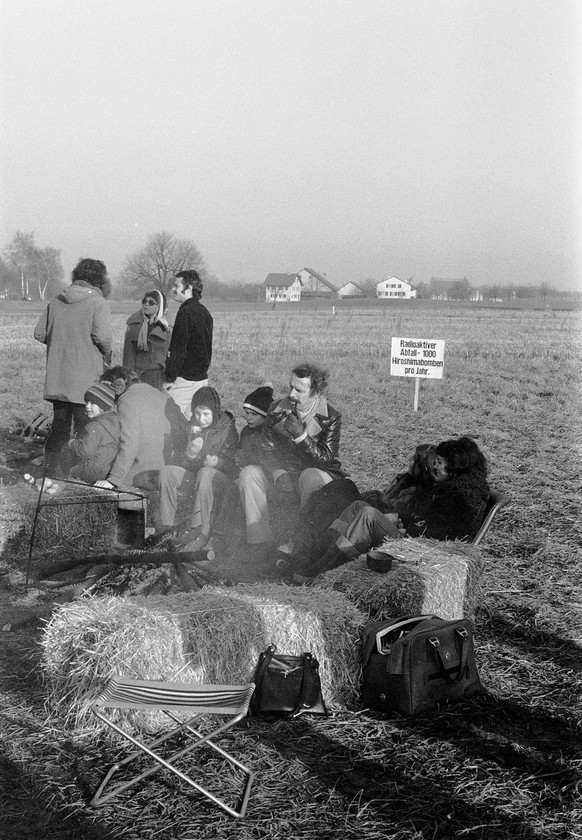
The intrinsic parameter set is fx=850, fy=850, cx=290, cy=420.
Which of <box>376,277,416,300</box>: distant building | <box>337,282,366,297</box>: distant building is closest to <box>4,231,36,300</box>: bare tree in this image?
<box>337,282,366,297</box>: distant building

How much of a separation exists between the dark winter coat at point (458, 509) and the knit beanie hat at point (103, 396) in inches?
94.0

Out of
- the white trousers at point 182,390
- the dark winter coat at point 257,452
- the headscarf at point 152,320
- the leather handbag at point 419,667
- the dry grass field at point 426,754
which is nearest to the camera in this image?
the dry grass field at point 426,754

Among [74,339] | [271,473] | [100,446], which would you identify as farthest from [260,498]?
[74,339]

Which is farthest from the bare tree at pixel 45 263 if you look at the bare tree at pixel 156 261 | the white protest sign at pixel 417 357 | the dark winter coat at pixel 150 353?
the dark winter coat at pixel 150 353

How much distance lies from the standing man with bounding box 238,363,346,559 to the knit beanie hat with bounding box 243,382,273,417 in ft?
0.24

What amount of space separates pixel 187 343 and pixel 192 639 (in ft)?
11.7

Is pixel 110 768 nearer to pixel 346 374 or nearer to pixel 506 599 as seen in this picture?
pixel 506 599

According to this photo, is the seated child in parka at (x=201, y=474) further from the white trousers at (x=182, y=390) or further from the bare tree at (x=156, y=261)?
the bare tree at (x=156, y=261)

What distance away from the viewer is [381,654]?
344 cm

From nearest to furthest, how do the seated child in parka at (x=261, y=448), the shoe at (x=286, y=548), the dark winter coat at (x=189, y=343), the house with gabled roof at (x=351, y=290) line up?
the shoe at (x=286, y=548) < the seated child in parka at (x=261, y=448) < the dark winter coat at (x=189, y=343) < the house with gabled roof at (x=351, y=290)

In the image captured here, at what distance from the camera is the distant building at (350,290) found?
46775 mm

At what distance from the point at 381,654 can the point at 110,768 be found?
116 centimetres

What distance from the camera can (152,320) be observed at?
22.8ft

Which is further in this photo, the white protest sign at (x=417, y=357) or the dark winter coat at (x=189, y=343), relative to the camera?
the white protest sign at (x=417, y=357)
